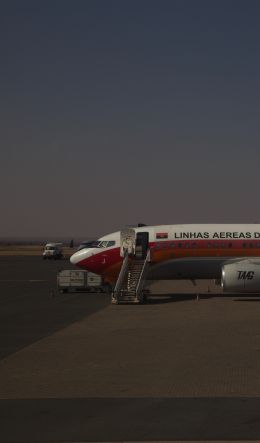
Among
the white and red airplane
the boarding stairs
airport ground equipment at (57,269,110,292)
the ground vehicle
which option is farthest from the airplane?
the ground vehicle

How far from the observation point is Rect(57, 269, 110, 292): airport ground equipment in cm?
4028

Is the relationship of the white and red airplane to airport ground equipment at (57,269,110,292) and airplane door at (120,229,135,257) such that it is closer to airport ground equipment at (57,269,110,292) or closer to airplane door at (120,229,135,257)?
airplane door at (120,229,135,257)

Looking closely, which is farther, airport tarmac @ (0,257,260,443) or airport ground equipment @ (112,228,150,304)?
airport ground equipment @ (112,228,150,304)

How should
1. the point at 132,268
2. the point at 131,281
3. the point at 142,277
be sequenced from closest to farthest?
1. the point at 142,277
2. the point at 131,281
3. the point at 132,268

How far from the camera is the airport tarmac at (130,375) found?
11.0 metres

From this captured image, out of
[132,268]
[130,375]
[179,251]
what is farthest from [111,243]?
[130,375]

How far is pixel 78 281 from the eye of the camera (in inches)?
1602

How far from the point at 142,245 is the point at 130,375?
71.2 ft

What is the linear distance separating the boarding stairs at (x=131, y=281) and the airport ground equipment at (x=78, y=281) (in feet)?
16.8

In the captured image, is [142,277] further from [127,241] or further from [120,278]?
[127,241]

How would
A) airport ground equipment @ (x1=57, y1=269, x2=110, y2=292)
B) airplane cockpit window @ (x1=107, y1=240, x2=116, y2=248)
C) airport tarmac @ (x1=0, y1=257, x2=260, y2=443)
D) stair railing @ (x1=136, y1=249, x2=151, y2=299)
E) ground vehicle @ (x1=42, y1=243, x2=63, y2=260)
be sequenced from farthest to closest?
ground vehicle @ (x1=42, y1=243, x2=63, y2=260) → airport ground equipment @ (x1=57, y1=269, x2=110, y2=292) → airplane cockpit window @ (x1=107, y1=240, x2=116, y2=248) → stair railing @ (x1=136, y1=249, x2=151, y2=299) → airport tarmac @ (x1=0, y1=257, x2=260, y2=443)

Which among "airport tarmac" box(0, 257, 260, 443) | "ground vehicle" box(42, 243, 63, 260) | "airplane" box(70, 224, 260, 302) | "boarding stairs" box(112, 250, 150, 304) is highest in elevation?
"ground vehicle" box(42, 243, 63, 260)

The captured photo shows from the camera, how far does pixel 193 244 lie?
1438 inches

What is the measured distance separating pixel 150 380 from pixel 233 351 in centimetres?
441
